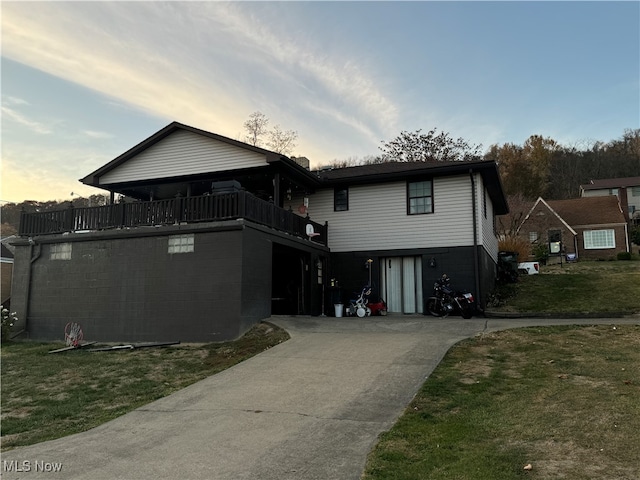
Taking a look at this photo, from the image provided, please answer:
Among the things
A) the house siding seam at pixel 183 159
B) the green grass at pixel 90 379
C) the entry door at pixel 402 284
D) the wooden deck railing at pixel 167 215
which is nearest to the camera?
the green grass at pixel 90 379

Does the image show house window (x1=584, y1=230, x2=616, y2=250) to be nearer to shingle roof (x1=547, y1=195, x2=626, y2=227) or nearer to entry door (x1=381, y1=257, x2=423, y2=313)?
shingle roof (x1=547, y1=195, x2=626, y2=227)

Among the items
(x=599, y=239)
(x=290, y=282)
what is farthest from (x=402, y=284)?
(x=599, y=239)

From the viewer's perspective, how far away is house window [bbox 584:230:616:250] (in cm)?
3622

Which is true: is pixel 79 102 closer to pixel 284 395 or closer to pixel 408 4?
pixel 408 4

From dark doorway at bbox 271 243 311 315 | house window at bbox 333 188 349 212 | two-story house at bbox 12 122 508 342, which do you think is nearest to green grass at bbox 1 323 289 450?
two-story house at bbox 12 122 508 342

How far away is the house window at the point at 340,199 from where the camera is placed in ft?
58.1

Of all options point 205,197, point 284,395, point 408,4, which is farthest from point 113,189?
point 284,395

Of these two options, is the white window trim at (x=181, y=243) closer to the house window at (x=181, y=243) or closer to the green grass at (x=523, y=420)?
the house window at (x=181, y=243)

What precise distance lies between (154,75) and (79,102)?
2612 mm

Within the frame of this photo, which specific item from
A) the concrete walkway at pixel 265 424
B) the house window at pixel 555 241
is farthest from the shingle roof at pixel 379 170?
the house window at pixel 555 241

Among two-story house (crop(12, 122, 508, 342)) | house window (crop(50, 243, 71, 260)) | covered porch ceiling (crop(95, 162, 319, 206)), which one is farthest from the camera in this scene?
covered porch ceiling (crop(95, 162, 319, 206))

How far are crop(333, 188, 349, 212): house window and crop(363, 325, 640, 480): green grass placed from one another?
9.59 metres

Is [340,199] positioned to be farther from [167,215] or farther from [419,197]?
[167,215]

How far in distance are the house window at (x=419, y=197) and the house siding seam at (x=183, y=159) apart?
5506mm
